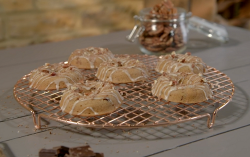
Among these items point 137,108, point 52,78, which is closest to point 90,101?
point 137,108

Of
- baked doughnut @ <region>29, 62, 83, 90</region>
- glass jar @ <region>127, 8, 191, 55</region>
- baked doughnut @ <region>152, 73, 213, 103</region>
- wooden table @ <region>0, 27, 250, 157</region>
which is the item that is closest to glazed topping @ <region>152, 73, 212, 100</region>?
baked doughnut @ <region>152, 73, 213, 103</region>

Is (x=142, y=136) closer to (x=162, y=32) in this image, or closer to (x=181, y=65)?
(x=181, y=65)

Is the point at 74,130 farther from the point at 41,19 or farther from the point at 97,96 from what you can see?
the point at 41,19

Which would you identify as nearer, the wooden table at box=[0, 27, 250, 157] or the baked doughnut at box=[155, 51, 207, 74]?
the wooden table at box=[0, 27, 250, 157]

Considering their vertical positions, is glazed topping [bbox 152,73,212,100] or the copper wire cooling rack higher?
glazed topping [bbox 152,73,212,100]

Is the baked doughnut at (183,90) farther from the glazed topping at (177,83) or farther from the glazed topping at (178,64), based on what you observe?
the glazed topping at (178,64)

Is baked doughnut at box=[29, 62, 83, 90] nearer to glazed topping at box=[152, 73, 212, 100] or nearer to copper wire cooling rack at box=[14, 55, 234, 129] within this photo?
copper wire cooling rack at box=[14, 55, 234, 129]
